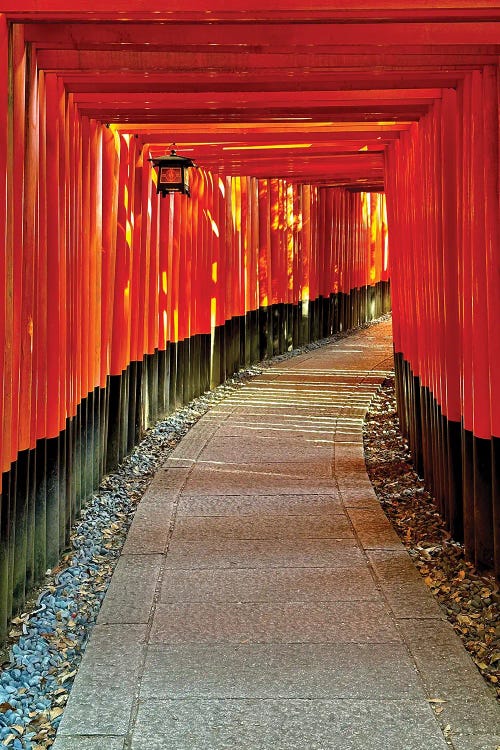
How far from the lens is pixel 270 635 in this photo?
534 centimetres

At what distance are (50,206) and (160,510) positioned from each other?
244 cm

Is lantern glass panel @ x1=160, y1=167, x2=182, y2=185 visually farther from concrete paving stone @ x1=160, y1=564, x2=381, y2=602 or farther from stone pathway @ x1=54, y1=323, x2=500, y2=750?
concrete paving stone @ x1=160, y1=564, x2=381, y2=602

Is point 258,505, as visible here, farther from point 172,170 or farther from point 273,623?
point 172,170

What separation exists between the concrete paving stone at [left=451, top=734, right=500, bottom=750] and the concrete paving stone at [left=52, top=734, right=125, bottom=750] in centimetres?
123

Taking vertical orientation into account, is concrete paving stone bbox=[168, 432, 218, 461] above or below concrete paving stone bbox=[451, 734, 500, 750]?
above

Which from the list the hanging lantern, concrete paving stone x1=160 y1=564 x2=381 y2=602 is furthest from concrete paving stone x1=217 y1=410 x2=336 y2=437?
concrete paving stone x1=160 y1=564 x2=381 y2=602

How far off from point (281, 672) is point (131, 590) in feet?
5.01

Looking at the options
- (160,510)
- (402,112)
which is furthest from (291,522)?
(402,112)

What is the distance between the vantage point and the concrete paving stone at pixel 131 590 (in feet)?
18.6

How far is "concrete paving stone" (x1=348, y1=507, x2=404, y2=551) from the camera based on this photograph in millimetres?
7074

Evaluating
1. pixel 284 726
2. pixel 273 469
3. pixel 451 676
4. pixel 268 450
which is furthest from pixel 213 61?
pixel 268 450

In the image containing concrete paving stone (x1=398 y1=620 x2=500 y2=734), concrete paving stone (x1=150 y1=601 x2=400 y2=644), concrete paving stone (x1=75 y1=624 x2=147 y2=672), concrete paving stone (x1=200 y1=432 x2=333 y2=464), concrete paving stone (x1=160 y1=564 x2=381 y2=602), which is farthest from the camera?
concrete paving stone (x1=200 y1=432 x2=333 y2=464)

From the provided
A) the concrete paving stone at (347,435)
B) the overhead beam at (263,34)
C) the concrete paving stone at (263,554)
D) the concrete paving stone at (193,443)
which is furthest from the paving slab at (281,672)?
the concrete paving stone at (347,435)

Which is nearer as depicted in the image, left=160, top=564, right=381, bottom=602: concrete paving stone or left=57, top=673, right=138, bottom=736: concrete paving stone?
left=57, top=673, right=138, bottom=736: concrete paving stone
